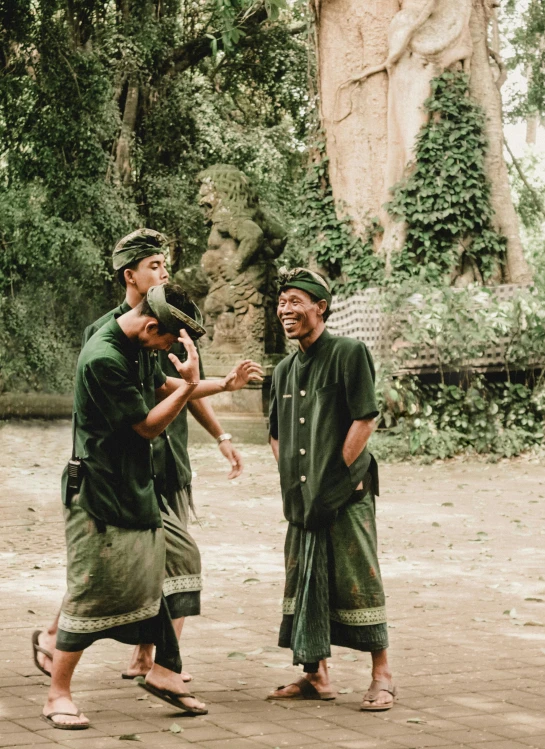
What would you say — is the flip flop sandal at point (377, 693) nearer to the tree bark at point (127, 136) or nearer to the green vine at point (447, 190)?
the green vine at point (447, 190)

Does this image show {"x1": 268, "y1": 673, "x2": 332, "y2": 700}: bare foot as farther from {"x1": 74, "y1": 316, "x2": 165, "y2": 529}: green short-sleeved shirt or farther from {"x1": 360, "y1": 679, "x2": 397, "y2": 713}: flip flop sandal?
{"x1": 74, "y1": 316, "x2": 165, "y2": 529}: green short-sleeved shirt

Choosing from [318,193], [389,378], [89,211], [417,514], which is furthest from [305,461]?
[89,211]

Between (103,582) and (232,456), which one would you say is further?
(232,456)

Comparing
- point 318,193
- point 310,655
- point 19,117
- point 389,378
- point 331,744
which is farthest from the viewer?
point 19,117

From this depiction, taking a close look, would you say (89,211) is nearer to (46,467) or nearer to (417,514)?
(46,467)

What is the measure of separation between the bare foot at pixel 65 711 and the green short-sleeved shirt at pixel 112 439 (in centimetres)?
70

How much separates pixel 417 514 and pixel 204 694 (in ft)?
19.5

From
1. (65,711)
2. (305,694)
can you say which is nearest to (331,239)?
(305,694)

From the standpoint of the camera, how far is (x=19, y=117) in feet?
74.5

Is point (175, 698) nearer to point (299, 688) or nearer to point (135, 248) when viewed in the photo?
point (299, 688)

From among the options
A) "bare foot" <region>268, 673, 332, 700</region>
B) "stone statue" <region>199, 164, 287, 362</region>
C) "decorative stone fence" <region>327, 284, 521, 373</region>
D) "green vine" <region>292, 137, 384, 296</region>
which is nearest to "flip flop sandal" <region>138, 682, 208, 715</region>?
"bare foot" <region>268, 673, 332, 700</region>

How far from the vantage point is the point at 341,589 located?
5.02 meters

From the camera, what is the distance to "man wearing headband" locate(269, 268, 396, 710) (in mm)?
4980

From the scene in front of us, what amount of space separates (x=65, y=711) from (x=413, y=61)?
14.3m
